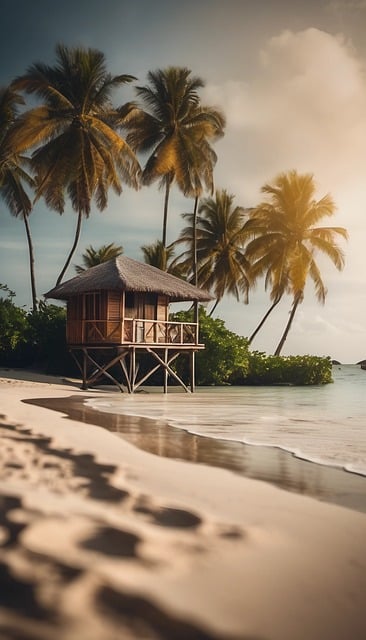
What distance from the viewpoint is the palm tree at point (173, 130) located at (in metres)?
27.6

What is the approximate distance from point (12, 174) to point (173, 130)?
807 cm

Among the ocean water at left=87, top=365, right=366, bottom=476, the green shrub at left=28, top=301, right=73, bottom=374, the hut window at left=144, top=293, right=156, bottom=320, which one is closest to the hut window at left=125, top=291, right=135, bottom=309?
the hut window at left=144, top=293, right=156, bottom=320

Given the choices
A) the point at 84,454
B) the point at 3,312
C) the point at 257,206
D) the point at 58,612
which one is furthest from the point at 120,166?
the point at 58,612

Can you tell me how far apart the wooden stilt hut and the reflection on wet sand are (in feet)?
35.7

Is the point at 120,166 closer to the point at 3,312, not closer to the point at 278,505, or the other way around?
the point at 3,312

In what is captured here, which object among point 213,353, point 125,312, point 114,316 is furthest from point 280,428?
point 213,353

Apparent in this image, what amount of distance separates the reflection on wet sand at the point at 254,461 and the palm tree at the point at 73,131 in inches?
683

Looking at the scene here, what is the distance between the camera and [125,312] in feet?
71.7

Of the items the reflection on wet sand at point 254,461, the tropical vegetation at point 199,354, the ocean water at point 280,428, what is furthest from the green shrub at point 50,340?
the reflection on wet sand at point 254,461

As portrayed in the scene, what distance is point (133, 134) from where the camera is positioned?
95.0 feet

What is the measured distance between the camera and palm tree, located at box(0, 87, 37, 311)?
2742 centimetres

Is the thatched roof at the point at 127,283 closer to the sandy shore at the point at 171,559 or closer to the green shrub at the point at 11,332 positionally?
the green shrub at the point at 11,332

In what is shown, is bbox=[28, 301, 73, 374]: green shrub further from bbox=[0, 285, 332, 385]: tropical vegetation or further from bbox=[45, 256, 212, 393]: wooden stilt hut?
bbox=[45, 256, 212, 393]: wooden stilt hut

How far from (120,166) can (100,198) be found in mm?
1845
